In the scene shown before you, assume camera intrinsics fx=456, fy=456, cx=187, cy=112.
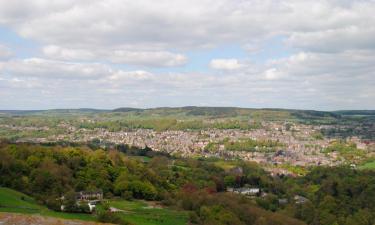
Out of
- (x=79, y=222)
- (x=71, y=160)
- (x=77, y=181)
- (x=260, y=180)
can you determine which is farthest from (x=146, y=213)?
(x=260, y=180)

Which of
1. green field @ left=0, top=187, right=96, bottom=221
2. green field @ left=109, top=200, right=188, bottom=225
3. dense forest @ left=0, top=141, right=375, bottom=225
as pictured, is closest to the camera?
green field @ left=0, top=187, right=96, bottom=221

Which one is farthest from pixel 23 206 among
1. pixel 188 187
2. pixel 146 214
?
pixel 188 187

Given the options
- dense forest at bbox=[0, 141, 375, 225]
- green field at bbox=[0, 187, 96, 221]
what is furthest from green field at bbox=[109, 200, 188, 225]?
green field at bbox=[0, 187, 96, 221]

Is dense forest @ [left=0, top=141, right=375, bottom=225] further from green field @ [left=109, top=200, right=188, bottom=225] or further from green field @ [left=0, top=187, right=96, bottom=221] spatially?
green field @ [left=109, top=200, right=188, bottom=225]

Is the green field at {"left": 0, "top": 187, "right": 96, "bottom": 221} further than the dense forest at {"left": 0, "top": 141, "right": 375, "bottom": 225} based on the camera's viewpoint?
No

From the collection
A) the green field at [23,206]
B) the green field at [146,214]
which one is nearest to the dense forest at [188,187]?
the green field at [23,206]

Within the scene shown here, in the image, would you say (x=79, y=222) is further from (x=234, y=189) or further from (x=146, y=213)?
(x=234, y=189)

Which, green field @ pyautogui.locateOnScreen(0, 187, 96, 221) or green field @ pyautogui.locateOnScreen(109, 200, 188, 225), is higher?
green field @ pyautogui.locateOnScreen(0, 187, 96, 221)
